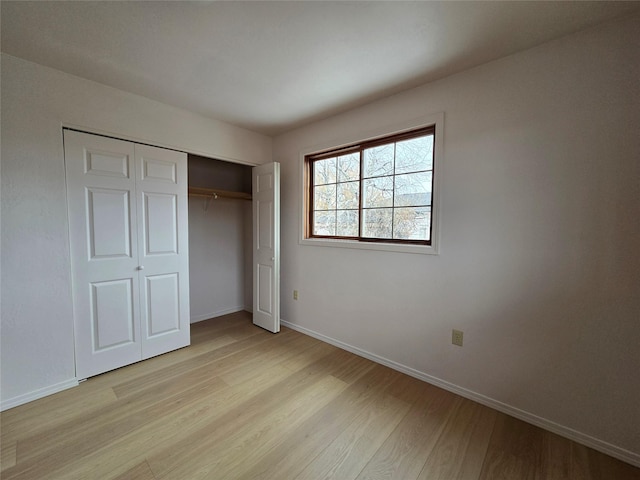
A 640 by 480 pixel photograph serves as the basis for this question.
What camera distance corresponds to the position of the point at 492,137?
1796mm

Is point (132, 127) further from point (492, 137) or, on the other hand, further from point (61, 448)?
point (492, 137)

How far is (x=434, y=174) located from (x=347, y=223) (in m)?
0.97

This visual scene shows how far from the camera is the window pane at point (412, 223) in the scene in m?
2.17

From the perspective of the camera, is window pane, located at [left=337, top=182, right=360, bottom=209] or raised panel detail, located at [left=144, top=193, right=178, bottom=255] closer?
raised panel detail, located at [left=144, top=193, right=178, bottom=255]

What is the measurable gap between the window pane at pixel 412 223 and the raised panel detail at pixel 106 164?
2.40 meters

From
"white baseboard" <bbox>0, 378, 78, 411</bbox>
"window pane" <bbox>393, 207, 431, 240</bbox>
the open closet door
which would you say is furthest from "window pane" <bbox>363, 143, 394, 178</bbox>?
"white baseboard" <bbox>0, 378, 78, 411</bbox>

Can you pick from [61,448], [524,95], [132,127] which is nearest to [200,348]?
[61,448]

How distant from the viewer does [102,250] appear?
7.13 ft

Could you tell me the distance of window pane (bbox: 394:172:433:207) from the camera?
2162mm

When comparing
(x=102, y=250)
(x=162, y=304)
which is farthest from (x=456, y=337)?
(x=102, y=250)

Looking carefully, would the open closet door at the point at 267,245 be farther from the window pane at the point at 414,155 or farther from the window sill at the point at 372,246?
the window pane at the point at 414,155

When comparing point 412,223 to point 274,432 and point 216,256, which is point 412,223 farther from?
point 216,256

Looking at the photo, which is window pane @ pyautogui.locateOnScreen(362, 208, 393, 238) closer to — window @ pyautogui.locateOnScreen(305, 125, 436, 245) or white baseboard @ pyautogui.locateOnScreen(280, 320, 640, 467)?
window @ pyautogui.locateOnScreen(305, 125, 436, 245)

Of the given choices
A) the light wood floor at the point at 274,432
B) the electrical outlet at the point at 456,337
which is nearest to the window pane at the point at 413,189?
the electrical outlet at the point at 456,337
